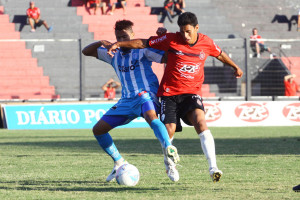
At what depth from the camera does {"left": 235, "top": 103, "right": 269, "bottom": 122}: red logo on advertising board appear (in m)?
21.2

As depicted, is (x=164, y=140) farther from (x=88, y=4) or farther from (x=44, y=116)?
(x=88, y=4)

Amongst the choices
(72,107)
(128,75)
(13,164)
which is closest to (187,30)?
(128,75)

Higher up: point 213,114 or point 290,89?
point 290,89

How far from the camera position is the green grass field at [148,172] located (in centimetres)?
621

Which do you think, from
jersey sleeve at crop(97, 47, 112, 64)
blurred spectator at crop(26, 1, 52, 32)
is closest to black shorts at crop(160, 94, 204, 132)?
jersey sleeve at crop(97, 47, 112, 64)

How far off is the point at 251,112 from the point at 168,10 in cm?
830

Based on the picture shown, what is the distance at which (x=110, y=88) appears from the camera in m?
22.5

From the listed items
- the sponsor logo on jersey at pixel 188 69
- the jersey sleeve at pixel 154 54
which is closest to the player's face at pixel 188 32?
the sponsor logo on jersey at pixel 188 69

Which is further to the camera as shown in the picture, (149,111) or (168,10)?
(168,10)

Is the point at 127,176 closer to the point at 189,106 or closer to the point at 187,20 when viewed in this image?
the point at 189,106

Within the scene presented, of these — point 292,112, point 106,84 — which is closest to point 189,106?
point 292,112

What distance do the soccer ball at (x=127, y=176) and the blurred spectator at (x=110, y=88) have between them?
50.1 feet

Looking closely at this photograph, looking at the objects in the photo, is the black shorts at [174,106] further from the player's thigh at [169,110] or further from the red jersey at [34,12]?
the red jersey at [34,12]

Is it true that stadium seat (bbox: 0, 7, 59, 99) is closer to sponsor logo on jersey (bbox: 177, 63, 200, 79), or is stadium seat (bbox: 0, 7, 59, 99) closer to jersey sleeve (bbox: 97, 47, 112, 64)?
jersey sleeve (bbox: 97, 47, 112, 64)
